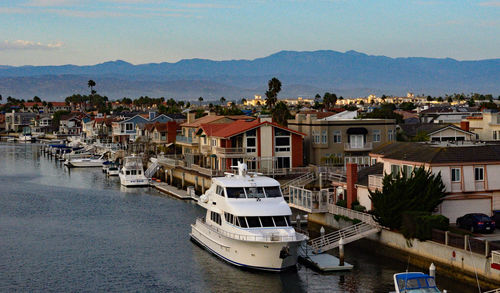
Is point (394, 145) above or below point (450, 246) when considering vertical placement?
above

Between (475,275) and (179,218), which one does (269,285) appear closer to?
(475,275)

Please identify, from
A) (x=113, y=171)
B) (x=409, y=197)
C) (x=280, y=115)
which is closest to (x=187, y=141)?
(x=280, y=115)

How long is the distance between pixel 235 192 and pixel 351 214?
29.6 ft

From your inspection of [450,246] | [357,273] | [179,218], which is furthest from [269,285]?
[179,218]

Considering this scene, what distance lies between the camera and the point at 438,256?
4038cm

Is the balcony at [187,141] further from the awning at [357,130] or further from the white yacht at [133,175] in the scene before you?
the awning at [357,130]

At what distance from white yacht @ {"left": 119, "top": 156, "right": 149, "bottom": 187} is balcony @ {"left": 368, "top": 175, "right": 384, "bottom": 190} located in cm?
4735

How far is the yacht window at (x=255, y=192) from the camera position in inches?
1849

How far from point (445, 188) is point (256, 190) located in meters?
12.7

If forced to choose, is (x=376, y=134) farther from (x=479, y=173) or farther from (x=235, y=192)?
(x=235, y=192)

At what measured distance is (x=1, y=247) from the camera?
5256 cm

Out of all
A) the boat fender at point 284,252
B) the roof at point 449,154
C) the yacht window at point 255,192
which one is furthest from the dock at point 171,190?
the boat fender at point 284,252

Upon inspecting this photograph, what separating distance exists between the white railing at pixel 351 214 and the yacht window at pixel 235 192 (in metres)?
8.55

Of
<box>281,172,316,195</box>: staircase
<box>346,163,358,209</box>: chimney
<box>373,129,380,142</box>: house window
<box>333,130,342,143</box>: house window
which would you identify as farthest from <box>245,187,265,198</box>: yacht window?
<box>373,129,380,142</box>: house window
